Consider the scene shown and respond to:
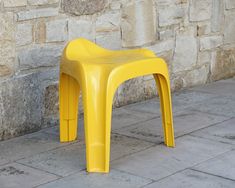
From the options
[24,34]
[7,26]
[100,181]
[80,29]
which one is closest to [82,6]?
[80,29]

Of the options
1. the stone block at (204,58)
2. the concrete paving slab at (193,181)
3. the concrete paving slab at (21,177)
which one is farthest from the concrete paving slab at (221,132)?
the stone block at (204,58)

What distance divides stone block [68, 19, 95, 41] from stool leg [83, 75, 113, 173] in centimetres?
99

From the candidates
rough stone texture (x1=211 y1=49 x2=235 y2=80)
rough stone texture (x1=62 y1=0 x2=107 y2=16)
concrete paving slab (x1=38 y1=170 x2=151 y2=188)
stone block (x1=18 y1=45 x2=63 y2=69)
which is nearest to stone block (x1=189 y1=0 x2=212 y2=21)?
rough stone texture (x1=211 y1=49 x2=235 y2=80)

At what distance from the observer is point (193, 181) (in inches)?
112

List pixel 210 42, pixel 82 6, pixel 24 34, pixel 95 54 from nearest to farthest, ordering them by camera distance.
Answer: pixel 95 54, pixel 24 34, pixel 82 6, pixel 210 42

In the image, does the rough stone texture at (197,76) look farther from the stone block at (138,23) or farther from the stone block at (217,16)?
the stone block at (138,23)

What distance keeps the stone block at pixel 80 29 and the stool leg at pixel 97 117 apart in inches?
39.0

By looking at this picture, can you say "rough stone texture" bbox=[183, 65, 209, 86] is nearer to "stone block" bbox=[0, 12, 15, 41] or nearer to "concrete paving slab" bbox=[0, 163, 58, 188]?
"stone block" bbox=[0, 12, 15, 41]

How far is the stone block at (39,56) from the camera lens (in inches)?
141

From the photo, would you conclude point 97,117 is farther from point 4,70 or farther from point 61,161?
point 4,70

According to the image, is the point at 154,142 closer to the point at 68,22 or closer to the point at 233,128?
the point at 233,128

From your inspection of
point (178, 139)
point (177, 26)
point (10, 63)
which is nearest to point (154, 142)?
point (178, 139)

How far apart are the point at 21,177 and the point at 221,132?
1320mm

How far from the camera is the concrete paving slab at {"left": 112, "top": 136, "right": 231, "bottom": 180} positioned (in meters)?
2.99
